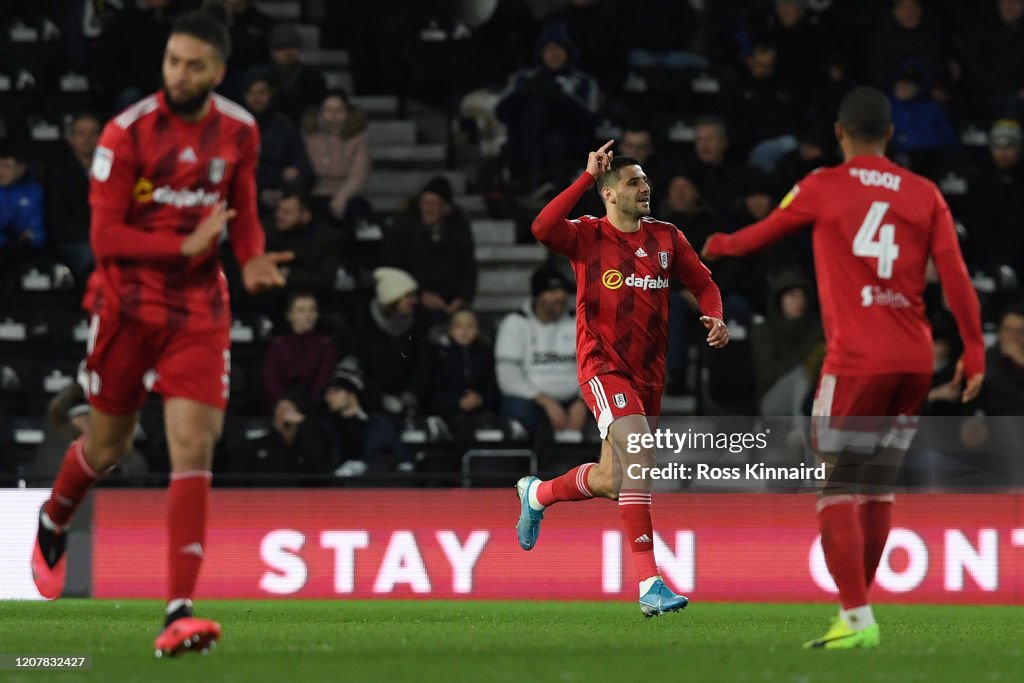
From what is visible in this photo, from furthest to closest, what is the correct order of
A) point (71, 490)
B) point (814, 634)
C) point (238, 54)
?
point (238, 54) < point (814, 634) < point (71, 490)

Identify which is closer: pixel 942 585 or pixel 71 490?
pixel 71 490

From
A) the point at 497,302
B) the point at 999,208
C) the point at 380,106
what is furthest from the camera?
the point at 380,106

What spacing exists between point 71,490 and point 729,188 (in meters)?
8.81

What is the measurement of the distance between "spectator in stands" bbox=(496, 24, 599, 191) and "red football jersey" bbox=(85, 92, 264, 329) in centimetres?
896

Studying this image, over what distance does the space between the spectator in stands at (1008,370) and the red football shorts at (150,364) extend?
7.68 meters

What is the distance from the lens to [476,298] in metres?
16.2

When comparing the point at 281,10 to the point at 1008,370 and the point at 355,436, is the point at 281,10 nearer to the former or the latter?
the point at 355,436

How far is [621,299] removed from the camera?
375 inches

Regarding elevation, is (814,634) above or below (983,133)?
below

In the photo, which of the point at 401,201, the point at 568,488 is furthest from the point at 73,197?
the point at 568,488

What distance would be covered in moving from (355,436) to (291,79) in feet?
14.1

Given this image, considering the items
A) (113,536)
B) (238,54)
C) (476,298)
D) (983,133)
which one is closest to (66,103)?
(238,54)

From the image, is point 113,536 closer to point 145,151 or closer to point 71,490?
point 71,490

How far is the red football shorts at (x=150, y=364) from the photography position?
22.5ft
